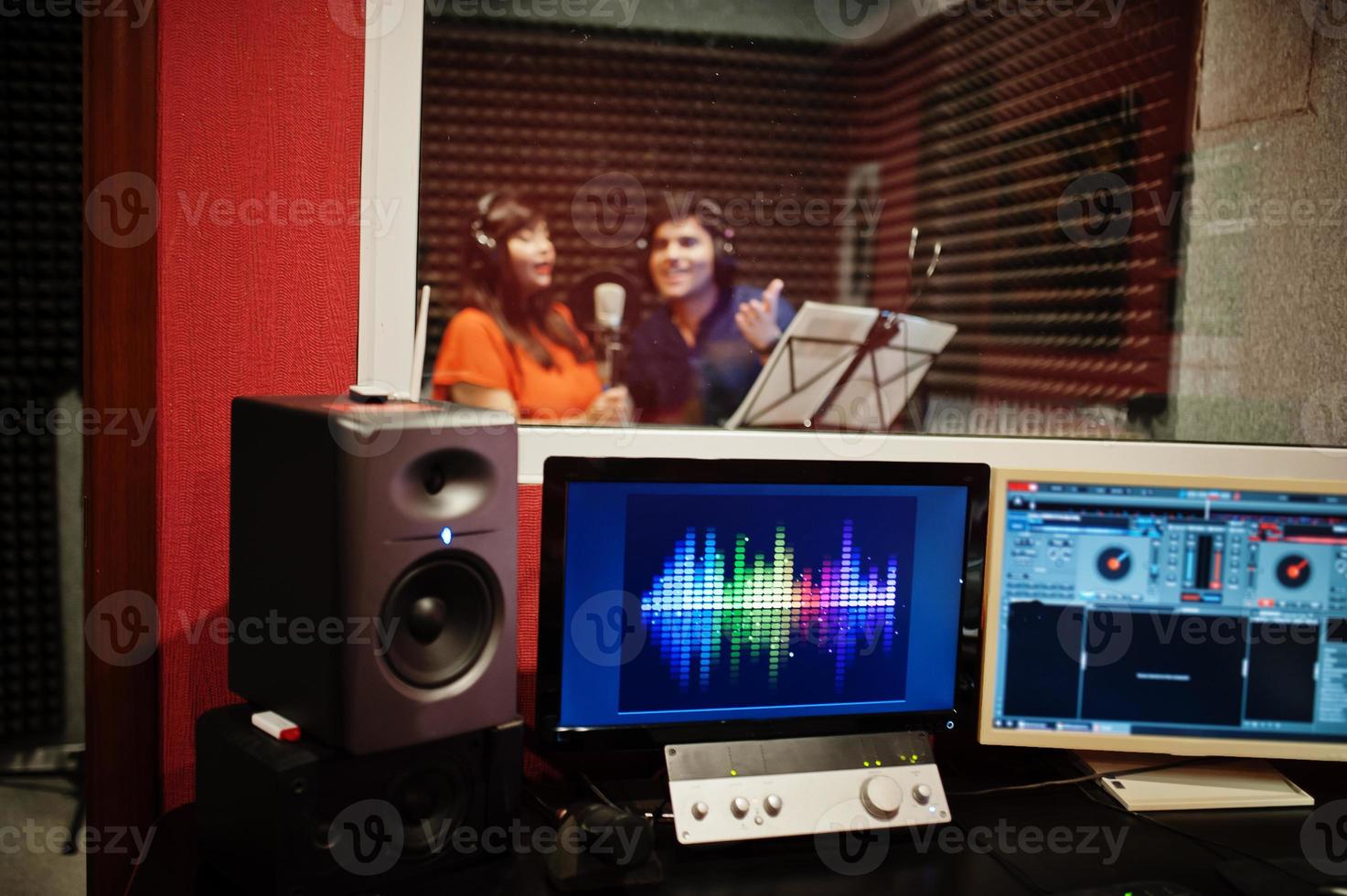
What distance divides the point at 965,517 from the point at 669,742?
0.49 meters

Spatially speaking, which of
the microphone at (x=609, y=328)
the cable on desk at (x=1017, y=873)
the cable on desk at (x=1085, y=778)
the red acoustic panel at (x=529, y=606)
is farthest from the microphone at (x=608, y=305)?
the cable on desk at (x=1017, y=873)

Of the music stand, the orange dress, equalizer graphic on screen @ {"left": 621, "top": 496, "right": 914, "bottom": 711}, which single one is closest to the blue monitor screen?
equalizer graphic on screen @ {"left": 621, "top": 496, "right": 914, "bottom": 711}

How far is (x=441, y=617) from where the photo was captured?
1062 mm

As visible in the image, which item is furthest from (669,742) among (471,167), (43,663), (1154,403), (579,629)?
(471,167)

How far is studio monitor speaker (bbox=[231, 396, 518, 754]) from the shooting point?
0.97 m

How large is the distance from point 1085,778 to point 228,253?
1.39 metres

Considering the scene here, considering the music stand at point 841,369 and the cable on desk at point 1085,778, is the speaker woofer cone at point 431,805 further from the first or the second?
the music stand at point 841,369

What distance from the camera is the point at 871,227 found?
4789 mm

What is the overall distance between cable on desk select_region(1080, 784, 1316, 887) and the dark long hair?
2.75 metres

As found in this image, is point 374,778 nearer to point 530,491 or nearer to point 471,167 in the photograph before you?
point 530,491

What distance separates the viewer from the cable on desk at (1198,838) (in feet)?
4.08

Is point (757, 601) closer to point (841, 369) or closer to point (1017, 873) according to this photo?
point (1017, 873)

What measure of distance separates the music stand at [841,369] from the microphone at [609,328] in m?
1.69

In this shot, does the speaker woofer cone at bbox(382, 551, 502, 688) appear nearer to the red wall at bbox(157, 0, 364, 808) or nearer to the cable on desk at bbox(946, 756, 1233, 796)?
the red wall at bbox(157, 0, 364, 808)
